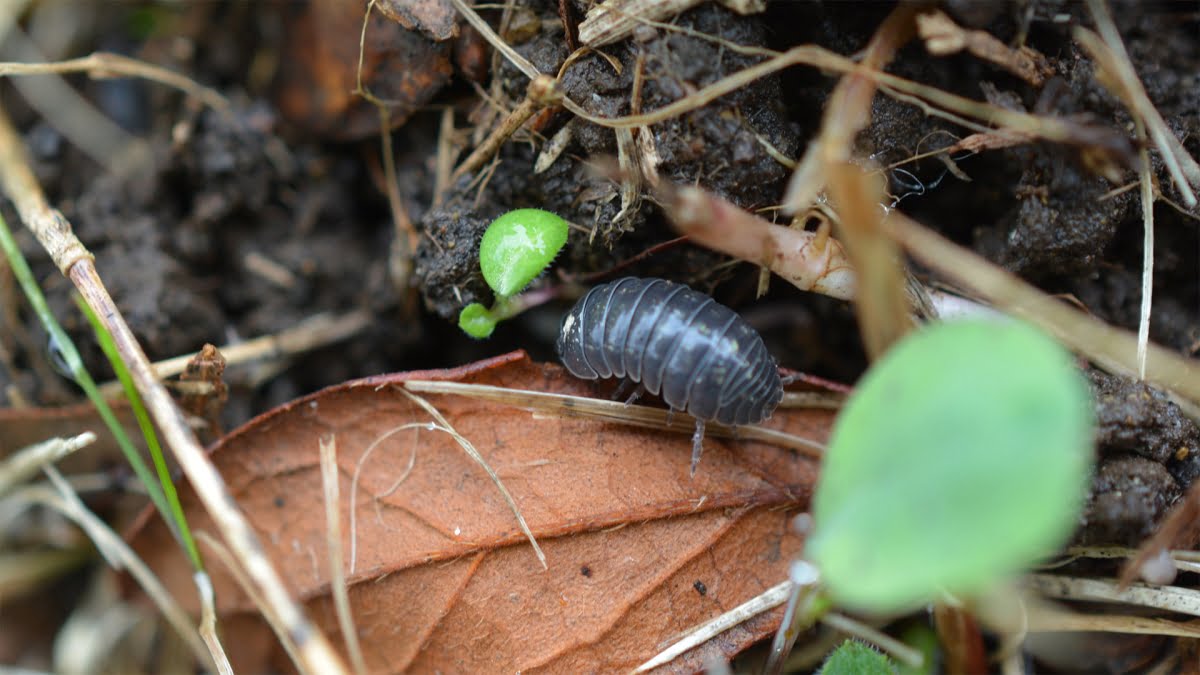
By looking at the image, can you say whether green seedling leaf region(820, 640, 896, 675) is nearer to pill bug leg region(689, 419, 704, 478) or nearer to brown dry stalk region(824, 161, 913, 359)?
pill bug leg region(689, 419, 704, 478)

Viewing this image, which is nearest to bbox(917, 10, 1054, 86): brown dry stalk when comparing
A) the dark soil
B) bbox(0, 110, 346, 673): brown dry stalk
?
the dark soil

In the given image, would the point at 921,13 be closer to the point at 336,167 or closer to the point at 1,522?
the point at 336,167

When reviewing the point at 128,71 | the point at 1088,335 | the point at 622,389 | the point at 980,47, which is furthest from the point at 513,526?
the point at 128,71

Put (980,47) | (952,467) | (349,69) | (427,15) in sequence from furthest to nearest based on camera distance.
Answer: (349,69) → (427,15) → (980,47) → (952,467)

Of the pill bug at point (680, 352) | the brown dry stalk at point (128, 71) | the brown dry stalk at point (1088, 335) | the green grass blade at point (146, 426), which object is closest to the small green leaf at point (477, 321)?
the pill bug at point (680, 352)

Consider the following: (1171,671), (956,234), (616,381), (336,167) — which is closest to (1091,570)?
(1171,671)

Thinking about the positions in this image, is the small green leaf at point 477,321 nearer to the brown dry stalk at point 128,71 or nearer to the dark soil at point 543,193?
the dark soil at point 543,193

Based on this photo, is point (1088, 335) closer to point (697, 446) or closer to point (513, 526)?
point (697, 446)
